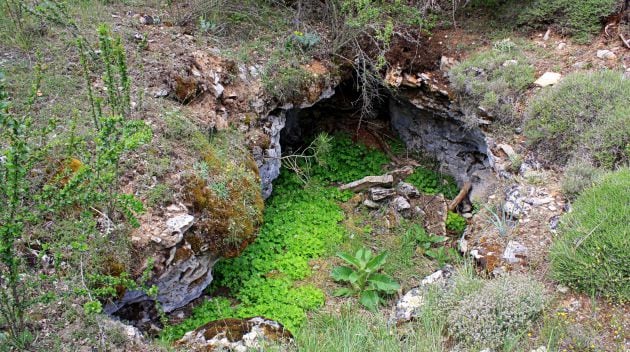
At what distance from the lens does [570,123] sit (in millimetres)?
4660

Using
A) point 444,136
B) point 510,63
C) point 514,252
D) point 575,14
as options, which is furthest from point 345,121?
point 514,252

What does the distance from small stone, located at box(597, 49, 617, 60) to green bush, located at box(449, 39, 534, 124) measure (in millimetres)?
766

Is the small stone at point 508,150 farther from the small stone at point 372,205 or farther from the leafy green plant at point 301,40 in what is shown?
the leafy green plant at point 301,40

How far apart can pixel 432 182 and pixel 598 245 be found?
3144 mm

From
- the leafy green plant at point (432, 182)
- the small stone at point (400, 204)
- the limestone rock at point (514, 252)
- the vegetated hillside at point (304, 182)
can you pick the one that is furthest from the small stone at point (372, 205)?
the limestone rock at point (514, 252)

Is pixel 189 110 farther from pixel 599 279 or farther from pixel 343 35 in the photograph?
pixel 599 279

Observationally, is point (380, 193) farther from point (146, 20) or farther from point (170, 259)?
point (146, 20)

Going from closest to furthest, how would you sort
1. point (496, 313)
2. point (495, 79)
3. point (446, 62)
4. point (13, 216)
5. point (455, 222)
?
point (13, 216) → point (496, 313) → point (495, 79) → point (455, 222) → point (446, 62)

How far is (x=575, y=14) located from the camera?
18.9ft

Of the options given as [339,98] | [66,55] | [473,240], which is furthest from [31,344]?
[339,98]

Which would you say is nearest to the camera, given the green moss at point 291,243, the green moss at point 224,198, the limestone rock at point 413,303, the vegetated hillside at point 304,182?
the vegetated hillside at point 304,182

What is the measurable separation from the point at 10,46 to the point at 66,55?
56 cm

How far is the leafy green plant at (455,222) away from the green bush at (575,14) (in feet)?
8.47

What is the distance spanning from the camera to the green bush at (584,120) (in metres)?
4.28
